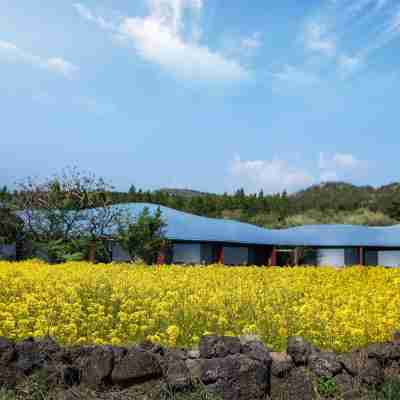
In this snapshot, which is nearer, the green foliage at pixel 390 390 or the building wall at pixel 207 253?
the green foliage at pixel 390 390

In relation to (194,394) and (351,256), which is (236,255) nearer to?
(351,256)

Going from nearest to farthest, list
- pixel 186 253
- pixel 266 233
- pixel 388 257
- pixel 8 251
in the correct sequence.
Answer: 1. pixel 8 251
2. pixel 186 253
3. pixel 266 233
4. pixel 388 257

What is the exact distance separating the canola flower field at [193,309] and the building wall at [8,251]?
39.7 ft

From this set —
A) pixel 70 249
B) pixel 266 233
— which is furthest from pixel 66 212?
pixel 266 233

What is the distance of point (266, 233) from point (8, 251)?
1287 cm

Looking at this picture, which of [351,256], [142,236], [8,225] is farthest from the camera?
[351,256]

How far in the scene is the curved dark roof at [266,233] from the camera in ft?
93.4

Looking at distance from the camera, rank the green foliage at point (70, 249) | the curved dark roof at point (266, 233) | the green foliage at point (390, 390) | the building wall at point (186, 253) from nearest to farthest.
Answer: the green foliage at point (390, 390), the green foliage at point (70, 249), the curved dark roof at point (266, 233), the building wall at point (186, 253)

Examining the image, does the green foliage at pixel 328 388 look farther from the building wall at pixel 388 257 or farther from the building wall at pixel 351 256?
the building wall at pixel 388 257

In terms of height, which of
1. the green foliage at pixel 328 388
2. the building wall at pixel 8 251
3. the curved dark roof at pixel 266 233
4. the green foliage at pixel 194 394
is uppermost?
the curved dark roof at pixel 266 233

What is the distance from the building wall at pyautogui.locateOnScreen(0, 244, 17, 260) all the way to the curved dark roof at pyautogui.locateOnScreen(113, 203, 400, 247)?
16.2ft

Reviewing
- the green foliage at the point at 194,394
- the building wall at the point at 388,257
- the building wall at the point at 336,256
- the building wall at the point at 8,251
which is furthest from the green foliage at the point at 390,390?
the building wall at the point at 388,257

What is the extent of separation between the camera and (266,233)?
1286 inches

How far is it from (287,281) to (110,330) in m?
4.90
